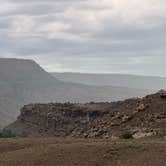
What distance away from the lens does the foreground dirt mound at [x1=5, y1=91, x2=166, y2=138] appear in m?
46.3

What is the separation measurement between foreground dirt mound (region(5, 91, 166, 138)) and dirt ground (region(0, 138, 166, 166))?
1218 cm

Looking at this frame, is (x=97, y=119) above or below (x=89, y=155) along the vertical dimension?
below

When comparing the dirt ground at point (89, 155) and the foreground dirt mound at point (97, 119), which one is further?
the foreground dirt mound at point (97, 119)

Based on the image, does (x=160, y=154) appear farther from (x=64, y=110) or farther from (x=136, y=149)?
(x=64, y=110)

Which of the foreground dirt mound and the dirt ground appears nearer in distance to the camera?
the dirt ground

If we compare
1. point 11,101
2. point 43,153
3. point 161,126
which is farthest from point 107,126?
point 11,101

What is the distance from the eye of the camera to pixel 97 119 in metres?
67.2

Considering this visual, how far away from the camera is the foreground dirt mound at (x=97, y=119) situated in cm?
4631

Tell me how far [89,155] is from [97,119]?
4145 centimetres

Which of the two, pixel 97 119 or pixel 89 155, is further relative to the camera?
pixel 97 119

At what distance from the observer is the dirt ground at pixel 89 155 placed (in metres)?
24.6

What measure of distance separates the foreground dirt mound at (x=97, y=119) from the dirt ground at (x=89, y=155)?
12.2m

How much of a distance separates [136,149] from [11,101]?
167m

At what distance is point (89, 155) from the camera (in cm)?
2583
